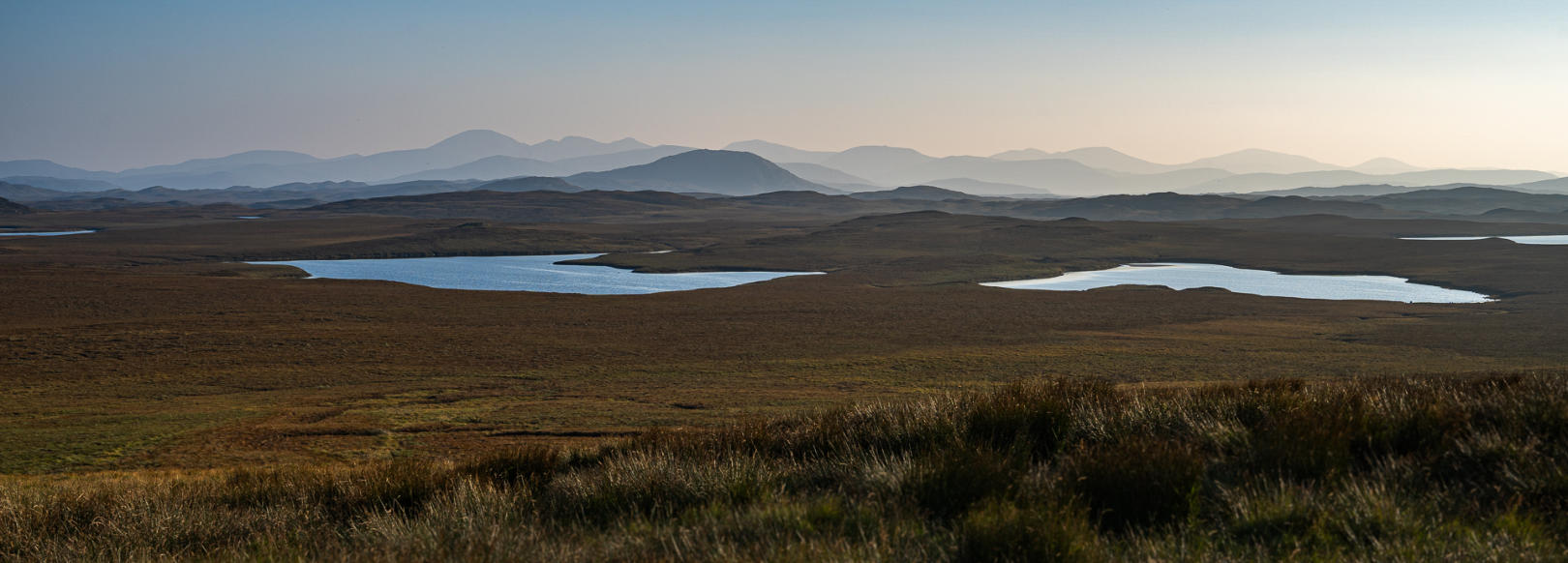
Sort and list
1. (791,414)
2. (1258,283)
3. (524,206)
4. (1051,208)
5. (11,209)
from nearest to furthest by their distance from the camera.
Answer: (791,414)
(1258,283)
(11,209)
(524,206)
(1051,208)

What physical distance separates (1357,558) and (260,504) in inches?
285

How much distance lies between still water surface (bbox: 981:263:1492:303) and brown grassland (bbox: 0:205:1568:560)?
280 centimetres

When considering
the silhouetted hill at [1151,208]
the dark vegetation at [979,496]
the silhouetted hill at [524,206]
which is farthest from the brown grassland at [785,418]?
the silhouetted hill at [524,206]

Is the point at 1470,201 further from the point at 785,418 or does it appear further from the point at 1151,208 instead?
the point at 785,418

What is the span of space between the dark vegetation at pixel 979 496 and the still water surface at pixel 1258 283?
50.2m

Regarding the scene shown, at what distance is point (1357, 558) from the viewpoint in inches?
171

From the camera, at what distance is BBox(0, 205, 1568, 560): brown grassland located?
5.07m

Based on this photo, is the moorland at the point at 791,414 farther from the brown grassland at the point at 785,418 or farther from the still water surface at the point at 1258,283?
the still water surface at the point at 1258,283

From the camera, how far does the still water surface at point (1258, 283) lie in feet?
182

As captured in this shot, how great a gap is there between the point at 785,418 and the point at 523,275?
6318 cm

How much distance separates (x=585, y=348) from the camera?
3422 centimetres

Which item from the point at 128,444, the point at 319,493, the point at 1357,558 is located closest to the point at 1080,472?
the point at 1357,558

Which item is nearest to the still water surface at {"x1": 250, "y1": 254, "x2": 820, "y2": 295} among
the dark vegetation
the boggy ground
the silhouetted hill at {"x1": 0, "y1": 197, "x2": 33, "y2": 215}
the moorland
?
the moorland

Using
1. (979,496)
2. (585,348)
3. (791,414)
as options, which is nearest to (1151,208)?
(585,348)
